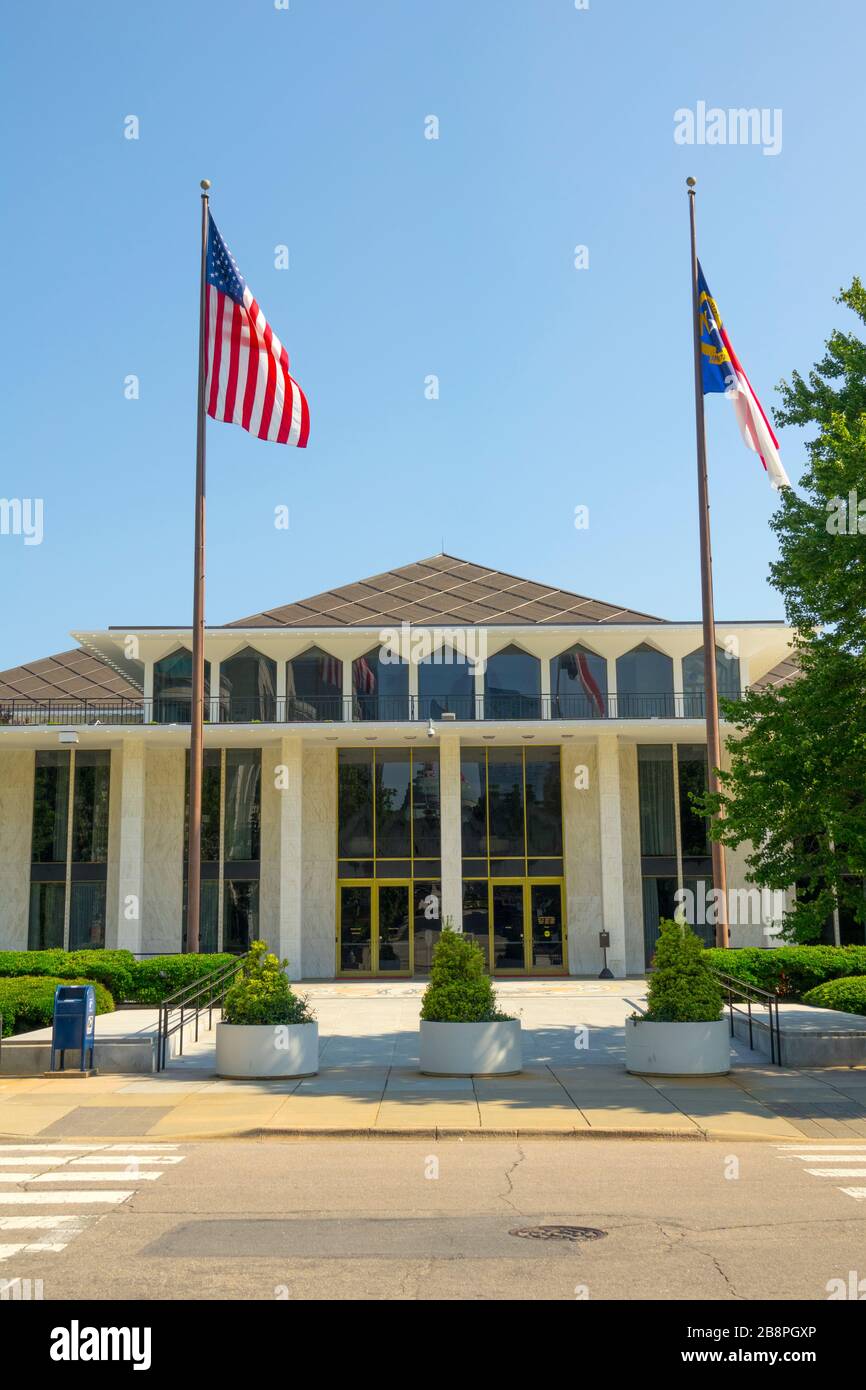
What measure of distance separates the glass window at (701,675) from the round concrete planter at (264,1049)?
20525mm

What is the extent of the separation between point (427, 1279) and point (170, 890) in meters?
27.8

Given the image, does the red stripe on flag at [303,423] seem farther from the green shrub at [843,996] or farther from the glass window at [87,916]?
the glass window at [87,916]

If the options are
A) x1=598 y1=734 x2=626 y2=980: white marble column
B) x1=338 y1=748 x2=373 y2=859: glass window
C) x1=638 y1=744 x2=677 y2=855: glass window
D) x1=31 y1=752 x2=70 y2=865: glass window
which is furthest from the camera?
x1=31 y1=752 x2=70 y2=865: glass window

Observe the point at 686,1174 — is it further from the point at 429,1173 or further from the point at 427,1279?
the point at 427,1279

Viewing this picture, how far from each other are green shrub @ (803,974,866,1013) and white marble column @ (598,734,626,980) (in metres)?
10.6

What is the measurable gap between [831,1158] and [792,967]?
46.5 feet

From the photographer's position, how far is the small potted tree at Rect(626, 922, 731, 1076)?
1523 cm

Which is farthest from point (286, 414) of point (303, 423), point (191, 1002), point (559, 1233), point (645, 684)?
point (559, 1233)

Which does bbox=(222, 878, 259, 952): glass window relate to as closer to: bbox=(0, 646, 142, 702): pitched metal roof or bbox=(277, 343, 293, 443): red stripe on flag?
bbox=(0, 646, 142, 702): pitched metal roof

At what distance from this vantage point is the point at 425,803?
33.6m

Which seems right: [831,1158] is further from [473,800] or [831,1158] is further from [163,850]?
[163,850]

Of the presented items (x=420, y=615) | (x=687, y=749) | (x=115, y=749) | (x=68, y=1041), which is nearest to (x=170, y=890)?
(x=115, y=749)

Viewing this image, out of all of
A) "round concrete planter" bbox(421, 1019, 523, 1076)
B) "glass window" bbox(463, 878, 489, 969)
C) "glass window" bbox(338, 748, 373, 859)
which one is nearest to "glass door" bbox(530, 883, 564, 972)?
"glass window" bbox(463, 878, 489, 969)
